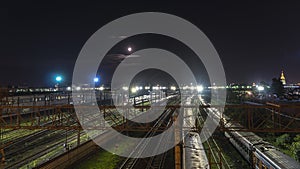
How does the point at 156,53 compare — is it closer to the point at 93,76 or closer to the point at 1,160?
the point at 93,76

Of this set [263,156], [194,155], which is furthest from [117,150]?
[263,156]

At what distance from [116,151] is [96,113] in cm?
1559

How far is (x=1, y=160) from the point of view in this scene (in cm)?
1753

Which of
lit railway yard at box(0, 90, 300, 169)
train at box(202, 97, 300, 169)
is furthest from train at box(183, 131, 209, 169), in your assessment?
train at box(202, 97, 300, 169)

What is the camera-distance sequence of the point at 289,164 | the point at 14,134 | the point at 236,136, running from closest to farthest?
the point at 289,164
the point at 236,136
the point at 14,134

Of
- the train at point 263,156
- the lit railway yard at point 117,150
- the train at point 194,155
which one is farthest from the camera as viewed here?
the lit railway yard at point 117,150

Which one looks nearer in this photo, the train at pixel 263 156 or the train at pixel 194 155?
the train at pixel 263 156

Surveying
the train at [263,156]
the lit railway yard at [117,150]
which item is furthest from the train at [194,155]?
the train at [263,156]

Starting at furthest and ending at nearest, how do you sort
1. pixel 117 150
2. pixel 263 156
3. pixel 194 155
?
pixel 117 150, pixel 194 155, pixel 263 156

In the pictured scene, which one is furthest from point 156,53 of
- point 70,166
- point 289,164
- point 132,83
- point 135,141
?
point 289,164

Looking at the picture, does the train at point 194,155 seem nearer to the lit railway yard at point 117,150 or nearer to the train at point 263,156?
the lit railway yard at point 117,150

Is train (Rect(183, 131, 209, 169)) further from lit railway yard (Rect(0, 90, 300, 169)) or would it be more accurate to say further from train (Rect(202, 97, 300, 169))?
train (Rect(202, 97, 300, 169))

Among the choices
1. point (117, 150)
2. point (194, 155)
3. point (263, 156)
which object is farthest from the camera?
point (117, 150)

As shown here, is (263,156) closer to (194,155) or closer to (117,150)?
(194,155)
